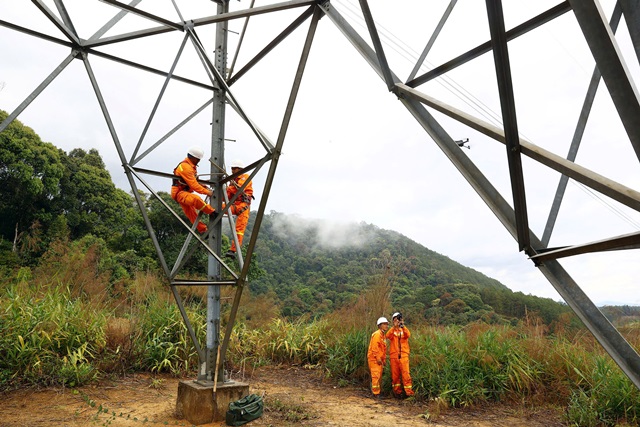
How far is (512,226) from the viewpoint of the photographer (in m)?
2.97

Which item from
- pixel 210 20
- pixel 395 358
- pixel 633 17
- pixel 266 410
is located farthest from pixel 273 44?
pixel 395 358

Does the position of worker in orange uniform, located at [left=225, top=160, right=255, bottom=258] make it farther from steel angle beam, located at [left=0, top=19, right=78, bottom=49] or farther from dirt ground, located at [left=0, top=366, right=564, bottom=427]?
steel angle beam, located at [left=0, top=19, right=78, bottom=49]

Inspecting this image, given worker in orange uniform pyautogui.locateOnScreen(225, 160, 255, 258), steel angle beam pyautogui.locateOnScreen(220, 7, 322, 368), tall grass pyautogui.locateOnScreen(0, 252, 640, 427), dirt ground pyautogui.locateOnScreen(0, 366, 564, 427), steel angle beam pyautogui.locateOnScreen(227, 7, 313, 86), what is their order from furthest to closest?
worker in orange uniform pyautogui.locateOnScreen(225, 160, 255, 258) → tall grass pyautogui.locateOnScreen(0, 252, 640, 427) → dirt ground pyautogui.locateOnScreen(0, 366, 564, 427) → steel angle beam pyautogui.locateOnScreen(227, 7, 313, 86) → steel angle beam pyautogui.locateOnScreen(220, 7, 322, 368)

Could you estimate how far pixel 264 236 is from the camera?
27156 millimetres

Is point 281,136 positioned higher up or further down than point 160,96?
further down

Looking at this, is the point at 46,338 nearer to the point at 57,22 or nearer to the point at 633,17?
the point at 57,22

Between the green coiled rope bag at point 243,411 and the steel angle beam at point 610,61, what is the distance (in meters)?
4.83

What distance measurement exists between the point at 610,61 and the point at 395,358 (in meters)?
6.34

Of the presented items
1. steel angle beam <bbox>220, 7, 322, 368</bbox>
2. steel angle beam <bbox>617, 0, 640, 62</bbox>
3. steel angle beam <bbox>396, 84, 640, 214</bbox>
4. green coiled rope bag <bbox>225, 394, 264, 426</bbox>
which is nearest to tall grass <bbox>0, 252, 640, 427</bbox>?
green coiled rope bag <bbox>225, 394, 264, 426</bbox>

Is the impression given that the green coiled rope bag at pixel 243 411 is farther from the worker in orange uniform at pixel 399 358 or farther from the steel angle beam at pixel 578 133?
the steel angle beam at pixel 578 133

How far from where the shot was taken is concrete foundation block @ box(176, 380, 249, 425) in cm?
539

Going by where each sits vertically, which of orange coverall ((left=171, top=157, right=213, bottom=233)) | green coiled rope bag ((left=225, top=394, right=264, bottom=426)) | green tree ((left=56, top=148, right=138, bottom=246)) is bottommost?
green coiled rope bag ((left=225, top=394, right=264, bottom=426))

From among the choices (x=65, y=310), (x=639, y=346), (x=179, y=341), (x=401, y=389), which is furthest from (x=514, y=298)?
(x=65, y=310)

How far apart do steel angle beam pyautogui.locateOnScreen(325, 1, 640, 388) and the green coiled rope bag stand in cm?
375
